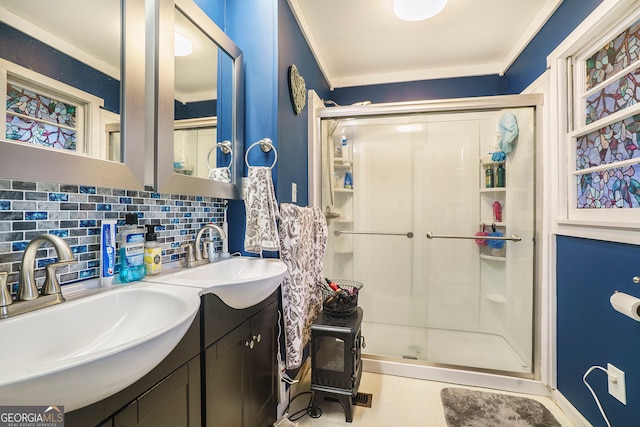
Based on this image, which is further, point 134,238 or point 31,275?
point 134,238

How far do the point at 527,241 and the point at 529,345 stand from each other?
705 mm

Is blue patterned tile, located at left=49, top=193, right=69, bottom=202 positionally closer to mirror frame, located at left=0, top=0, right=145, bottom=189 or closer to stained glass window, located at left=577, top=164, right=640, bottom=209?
mirror frame, located at left=0, top=0, right=145, bottom=189

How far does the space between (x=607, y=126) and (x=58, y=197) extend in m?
2.26

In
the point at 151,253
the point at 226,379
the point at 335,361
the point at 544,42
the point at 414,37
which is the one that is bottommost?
the point at 335,361

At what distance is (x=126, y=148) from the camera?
2.96ft

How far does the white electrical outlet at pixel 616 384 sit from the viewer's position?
1.13 m

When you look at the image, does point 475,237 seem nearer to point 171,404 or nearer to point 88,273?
point 171,404

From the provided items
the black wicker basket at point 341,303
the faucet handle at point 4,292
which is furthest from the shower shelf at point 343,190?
the faucet handle at point 4,292

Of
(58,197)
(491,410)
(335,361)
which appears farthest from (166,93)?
(491,410)

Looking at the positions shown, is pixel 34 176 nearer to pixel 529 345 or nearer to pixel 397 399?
pixel 397 399

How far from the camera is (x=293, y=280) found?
144 cm

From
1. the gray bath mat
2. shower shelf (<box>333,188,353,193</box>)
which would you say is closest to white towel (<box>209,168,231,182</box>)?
shower shelf (<box>333,188,353,193</box>)

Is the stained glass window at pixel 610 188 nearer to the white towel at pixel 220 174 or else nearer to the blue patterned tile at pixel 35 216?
the white towel at pixel 220 174

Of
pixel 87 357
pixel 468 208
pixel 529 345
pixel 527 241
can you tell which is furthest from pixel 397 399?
pixel 87 357
